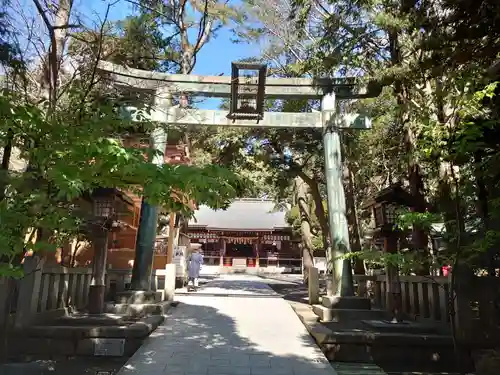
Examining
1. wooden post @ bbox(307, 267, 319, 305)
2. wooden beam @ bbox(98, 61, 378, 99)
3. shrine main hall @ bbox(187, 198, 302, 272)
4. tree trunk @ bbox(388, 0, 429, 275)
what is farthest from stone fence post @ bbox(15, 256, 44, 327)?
shrine main hall @ bbox(187, 198, 302, 272)

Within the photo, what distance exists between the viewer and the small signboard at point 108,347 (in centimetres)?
598

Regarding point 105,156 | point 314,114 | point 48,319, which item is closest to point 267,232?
point 314,114

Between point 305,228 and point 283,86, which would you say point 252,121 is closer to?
point 283,86

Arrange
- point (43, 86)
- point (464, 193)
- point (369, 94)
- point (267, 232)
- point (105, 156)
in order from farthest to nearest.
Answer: point (267, 232), point (369, 94), point (464, 193), point (43, 86), point (105, 156)

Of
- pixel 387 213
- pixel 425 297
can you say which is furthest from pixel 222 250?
pixel 425 297

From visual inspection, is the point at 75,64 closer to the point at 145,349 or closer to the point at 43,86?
the point at 43,86

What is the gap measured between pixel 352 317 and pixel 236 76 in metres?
5.86

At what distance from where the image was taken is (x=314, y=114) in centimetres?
1022

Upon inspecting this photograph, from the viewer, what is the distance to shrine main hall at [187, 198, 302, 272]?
36625 mm

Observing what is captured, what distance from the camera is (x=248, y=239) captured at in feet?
123

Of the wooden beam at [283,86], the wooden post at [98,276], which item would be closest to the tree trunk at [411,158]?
the wooden beam at [283,86]

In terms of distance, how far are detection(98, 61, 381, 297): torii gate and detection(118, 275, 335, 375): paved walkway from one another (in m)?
1.58

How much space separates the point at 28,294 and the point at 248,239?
31932 millimetres

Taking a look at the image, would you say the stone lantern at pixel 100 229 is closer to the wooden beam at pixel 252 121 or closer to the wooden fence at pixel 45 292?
the wooden fence at pixel 45 292
